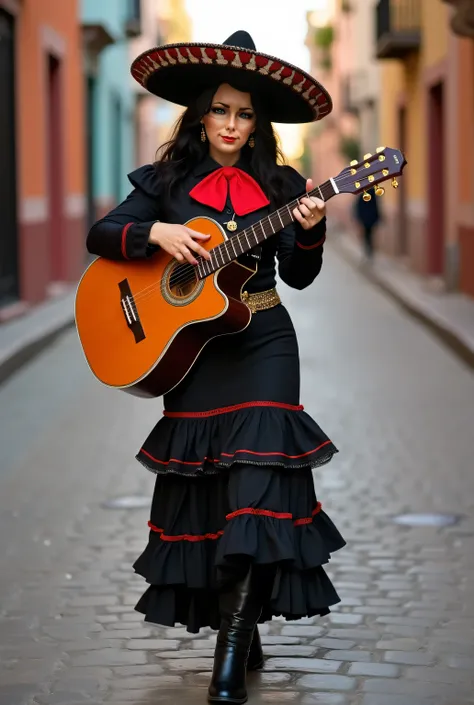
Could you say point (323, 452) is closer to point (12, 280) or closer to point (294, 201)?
point (294, 201)

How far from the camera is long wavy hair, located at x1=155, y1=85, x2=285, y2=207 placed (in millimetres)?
4355

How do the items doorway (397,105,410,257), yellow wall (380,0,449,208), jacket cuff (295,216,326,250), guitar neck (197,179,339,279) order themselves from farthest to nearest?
doorway (397,105,410,257) → yellow wall (380,0,449,208) → jacket cuff (295,216,326,250) → guitar neck (197,179,339,279)

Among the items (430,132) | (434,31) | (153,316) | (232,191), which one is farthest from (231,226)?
(430,132)

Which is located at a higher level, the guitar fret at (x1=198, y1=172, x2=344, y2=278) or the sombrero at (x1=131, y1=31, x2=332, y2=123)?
the sombrero at (x1=131, y1=31, x2=332, y2=123)

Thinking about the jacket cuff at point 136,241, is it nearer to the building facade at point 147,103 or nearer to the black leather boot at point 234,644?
the black leather boot at point 234,644

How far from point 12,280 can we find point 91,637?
12357mm

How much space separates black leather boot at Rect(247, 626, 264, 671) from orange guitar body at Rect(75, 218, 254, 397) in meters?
0.80

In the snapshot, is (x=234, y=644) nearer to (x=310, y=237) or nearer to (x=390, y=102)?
(x=310, y=237)

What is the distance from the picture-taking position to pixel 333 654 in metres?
4.71

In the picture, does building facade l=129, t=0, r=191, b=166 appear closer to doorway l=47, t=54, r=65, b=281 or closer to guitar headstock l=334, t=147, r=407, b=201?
doorway l=47, t=54, r=65, b=281

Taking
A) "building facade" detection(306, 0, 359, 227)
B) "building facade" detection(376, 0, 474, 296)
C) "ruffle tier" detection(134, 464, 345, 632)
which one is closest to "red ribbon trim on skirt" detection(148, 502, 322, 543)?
"ruffle tier" detection(134, 464, 345, 632)

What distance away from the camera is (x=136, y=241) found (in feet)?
14.0

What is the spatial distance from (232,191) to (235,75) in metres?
0.33

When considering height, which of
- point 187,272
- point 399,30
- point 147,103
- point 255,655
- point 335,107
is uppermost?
point 335,107
